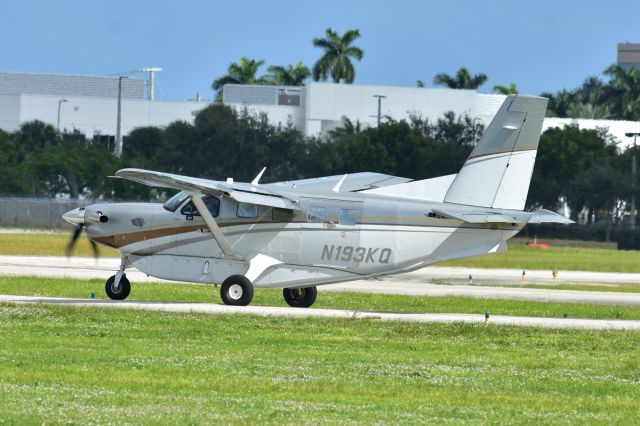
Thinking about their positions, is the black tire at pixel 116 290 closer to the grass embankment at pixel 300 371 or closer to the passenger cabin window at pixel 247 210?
the passenger cabin window at pixel 247 210

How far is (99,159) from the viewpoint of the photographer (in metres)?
80.5

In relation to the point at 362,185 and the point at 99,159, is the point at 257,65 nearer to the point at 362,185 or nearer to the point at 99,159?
the point at 99,159

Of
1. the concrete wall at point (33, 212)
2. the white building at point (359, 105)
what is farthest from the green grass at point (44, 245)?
the white building at point (359, 105)

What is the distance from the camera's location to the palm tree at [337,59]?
131500 millimetres

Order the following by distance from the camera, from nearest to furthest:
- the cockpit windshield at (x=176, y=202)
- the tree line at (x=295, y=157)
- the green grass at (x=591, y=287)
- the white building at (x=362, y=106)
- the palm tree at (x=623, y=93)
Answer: the cockpit windshield at (x=176, y=202), the green grass at (x=591, y=287), the tree line at (x=295, y=157), the white building at (x=362, y=106), the palm tree at (x=623, y=93)

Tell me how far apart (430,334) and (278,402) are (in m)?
8.54

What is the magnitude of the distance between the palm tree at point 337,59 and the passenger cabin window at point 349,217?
343 ft

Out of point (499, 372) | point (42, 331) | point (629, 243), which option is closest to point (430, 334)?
point (499, 372)

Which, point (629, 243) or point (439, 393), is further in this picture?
point (629, 243)

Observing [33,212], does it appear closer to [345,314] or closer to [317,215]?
[317,215]

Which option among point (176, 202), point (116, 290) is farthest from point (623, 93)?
point (116, 290)

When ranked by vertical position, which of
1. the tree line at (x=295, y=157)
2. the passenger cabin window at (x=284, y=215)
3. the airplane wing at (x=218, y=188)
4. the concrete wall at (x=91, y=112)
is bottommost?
the passenger cabin window at (x=284, y=215)

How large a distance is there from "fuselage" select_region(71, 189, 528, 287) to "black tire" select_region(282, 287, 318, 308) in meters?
1.54

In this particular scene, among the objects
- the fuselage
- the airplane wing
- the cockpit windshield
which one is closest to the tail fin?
the fuselage
